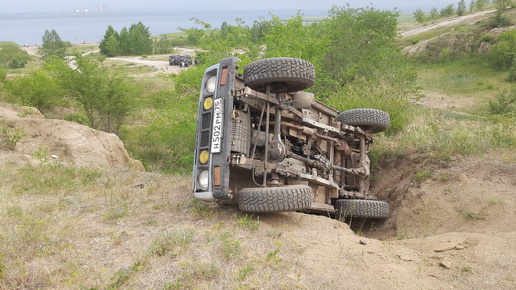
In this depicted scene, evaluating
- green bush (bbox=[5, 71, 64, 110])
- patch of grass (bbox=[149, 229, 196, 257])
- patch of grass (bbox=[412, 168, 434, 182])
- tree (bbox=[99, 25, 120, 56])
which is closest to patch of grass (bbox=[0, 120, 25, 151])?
patch of grass (bbox=[149, 229, 196, 257])

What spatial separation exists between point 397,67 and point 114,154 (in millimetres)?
18056

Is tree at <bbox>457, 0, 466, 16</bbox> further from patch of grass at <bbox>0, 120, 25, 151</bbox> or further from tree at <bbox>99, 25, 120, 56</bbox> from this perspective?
patch of grass at <bbox>0, 120, 25, 151</bbox>

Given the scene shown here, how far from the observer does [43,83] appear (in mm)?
21703

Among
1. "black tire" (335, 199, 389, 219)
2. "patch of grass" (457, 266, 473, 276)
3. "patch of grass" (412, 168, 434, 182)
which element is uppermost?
"patch of grass" (457, 266, 473, 276)

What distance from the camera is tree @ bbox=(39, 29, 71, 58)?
62.7m

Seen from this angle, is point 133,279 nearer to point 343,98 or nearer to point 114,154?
point 114,154

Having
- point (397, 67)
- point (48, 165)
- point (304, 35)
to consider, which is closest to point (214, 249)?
point (48, 165)

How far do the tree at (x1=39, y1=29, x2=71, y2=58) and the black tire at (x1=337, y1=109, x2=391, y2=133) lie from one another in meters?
61.5

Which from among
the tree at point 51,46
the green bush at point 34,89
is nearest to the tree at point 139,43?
the tree at point 51,46

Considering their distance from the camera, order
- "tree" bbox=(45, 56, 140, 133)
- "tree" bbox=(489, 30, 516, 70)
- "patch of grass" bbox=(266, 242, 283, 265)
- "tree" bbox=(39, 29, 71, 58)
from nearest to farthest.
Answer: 1. "patch of grass" bbox=(266, 242, 283, 265)
2. "tree" bbox=(45, 56, 140, 133)
3. "tree" bbox=(489, 30, 516, 70)
4. "tree" bbox=(39, 29, 71, 58)

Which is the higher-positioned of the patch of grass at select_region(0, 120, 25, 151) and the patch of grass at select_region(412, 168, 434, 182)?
the patch of grass at select_region(0, 120, 25, 151)

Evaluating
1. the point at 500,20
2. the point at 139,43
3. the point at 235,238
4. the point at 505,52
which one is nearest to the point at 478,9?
the point at 500,20

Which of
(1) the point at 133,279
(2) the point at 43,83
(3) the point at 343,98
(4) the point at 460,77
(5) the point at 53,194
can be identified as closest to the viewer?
(1) the point at 133,279

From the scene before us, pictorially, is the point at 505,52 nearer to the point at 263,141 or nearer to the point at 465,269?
the point at 263,141
